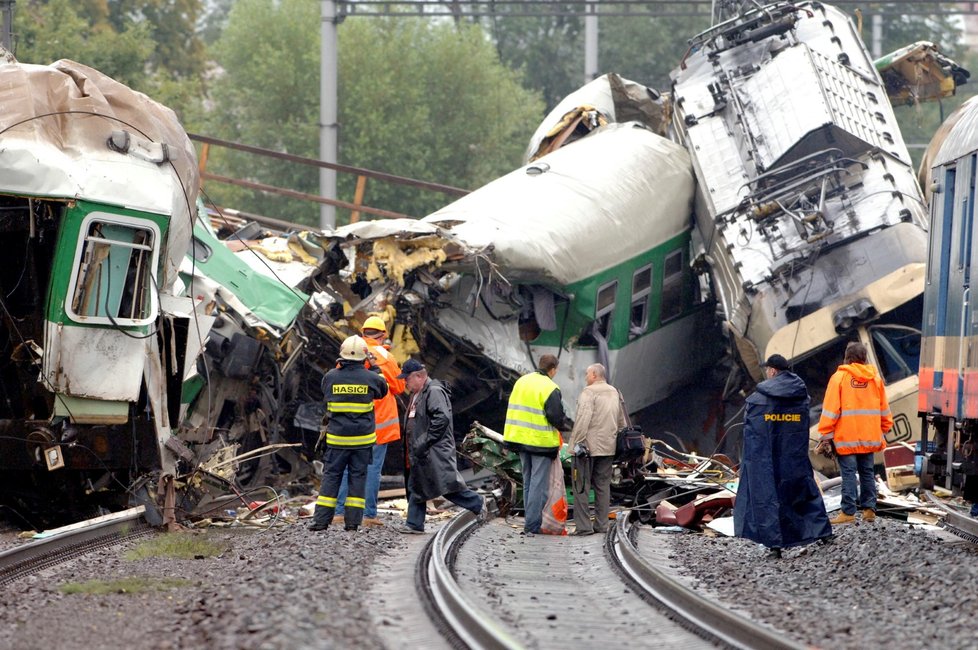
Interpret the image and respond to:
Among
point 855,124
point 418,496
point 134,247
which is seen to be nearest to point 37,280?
point 134,247

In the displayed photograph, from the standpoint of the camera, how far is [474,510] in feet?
38.9

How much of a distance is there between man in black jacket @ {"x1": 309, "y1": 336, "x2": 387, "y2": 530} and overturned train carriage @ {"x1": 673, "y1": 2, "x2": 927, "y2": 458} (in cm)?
648

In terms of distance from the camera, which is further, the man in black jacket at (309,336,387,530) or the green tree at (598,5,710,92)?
the green tree at (598,5,710,92)

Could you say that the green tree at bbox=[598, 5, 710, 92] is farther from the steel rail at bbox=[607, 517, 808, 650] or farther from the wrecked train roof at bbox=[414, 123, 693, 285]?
the steel rail at bbox=[607, 517, 808, 650]

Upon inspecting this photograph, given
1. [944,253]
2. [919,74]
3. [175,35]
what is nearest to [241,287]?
[944,253]

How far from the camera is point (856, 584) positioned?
880cm

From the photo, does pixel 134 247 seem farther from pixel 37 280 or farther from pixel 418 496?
pixel 418 496

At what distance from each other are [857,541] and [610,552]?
180 centimetres

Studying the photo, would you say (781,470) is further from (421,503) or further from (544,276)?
→ (544,276)

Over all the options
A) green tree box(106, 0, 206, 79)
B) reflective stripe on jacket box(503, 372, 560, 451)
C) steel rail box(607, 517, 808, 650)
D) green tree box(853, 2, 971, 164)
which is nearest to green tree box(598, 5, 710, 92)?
green tree box(853, 2, 971, 164)

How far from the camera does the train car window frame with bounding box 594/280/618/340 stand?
1703cm

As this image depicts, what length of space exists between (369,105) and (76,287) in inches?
1151

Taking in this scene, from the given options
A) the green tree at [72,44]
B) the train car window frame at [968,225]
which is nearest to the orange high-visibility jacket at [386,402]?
the train car window frame at [968,225]

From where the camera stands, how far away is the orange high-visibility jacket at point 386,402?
1200 centimetres
